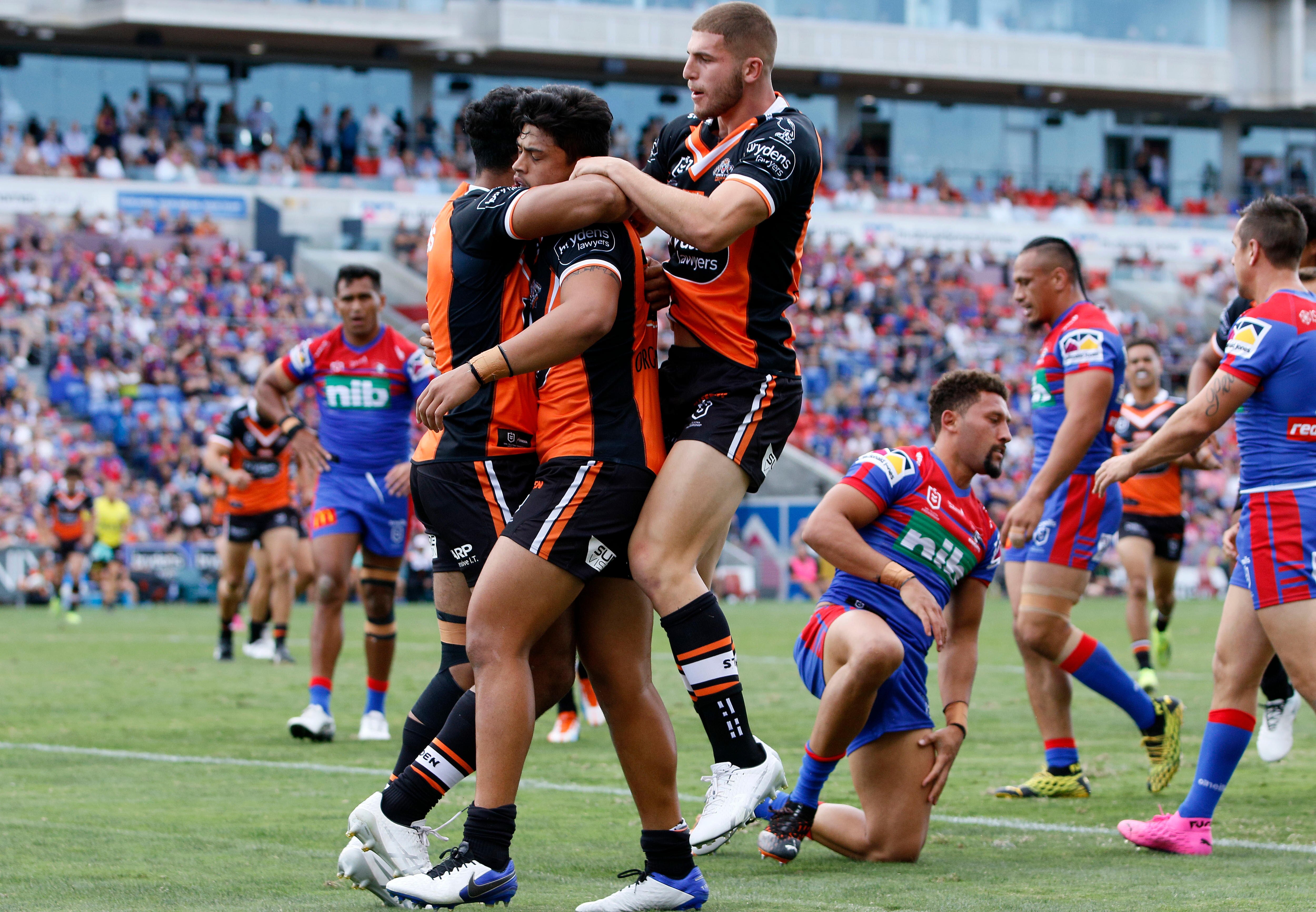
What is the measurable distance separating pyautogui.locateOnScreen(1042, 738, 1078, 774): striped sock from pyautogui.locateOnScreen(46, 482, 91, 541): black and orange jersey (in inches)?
655

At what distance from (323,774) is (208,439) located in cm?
674

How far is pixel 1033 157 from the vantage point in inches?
1941

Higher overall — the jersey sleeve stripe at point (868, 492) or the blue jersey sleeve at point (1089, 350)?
the blue jersey sleeve at point (1089, 350)

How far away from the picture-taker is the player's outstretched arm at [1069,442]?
680cm

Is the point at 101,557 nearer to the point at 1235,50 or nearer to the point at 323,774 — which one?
the point at 323,774

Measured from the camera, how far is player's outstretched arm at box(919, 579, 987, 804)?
5.68 metres

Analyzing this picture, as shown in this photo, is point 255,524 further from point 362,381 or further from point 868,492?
point 868,492

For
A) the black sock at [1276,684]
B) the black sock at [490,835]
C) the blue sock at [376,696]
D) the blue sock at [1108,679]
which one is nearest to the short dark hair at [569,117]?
the black sock at [490,835]

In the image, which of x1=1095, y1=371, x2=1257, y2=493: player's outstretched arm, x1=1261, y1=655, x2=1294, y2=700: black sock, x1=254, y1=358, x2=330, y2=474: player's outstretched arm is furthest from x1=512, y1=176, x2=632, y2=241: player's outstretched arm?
x1=1261, y1=655, x2=1294, y2=700: black sock

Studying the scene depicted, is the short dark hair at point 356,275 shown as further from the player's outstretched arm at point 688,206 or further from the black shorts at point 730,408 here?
the player's outstretched arm at point 688,206

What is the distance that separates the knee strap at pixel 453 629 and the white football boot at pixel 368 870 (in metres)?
0.96

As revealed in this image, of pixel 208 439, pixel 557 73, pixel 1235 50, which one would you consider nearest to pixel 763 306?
pixel 208 439

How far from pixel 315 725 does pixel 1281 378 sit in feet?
18.6

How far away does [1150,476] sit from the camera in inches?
509
